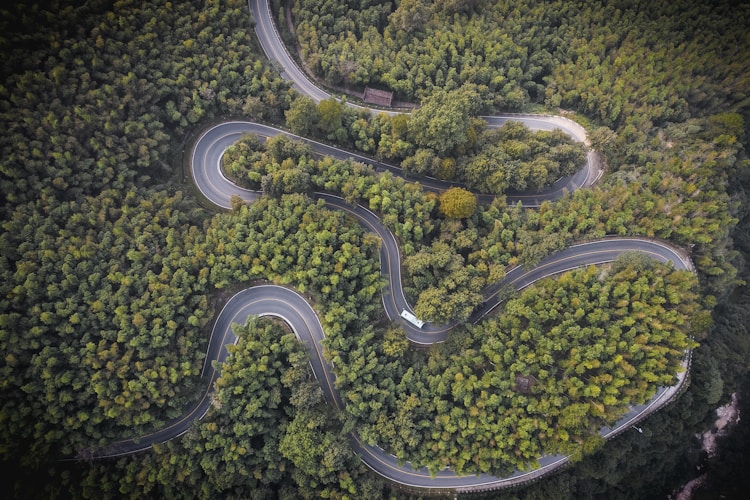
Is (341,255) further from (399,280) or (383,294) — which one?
(399,280)

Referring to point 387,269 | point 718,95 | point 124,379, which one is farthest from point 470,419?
point 718,95

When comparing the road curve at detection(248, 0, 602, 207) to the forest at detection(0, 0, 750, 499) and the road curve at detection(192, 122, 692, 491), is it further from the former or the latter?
the road curve at detection(192, 122, 692, 491)

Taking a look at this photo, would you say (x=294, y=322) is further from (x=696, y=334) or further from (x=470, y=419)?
(x=696, y=334)

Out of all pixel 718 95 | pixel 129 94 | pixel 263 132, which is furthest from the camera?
pixel 718 95

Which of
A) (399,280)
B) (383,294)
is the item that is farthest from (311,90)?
(383,294)

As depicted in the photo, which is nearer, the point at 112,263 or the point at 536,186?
the point at 112,263

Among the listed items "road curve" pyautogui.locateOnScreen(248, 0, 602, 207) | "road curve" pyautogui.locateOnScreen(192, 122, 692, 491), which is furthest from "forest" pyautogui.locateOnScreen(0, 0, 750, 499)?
"road curve" pyautogui.locateOnScreen(248, 0, 602, 207)

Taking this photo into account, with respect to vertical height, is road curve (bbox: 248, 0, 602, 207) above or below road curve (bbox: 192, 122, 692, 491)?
above
